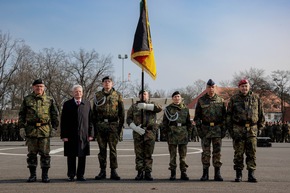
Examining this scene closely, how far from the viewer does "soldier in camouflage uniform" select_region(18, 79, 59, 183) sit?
27.3 ft

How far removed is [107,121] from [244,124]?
3.18 meters

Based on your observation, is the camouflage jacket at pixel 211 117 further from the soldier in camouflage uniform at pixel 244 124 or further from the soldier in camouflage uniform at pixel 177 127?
the soldier in camouflage uniform at pixel 177 127

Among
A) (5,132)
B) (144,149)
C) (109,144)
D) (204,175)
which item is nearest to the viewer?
(204,175)

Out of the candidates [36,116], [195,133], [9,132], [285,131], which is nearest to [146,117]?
[36,116]

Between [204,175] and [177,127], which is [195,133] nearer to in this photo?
[177,127]

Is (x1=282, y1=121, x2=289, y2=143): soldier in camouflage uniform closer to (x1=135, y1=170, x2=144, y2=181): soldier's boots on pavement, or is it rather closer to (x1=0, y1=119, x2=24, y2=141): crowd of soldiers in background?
(x1=0, y1=119, x2=24, y2=141): crowd of soldiers in background

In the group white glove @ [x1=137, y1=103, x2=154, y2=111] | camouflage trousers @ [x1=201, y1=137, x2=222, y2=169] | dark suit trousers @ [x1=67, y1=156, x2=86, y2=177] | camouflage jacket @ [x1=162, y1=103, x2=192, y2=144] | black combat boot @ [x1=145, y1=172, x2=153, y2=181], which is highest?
white glove @ [x1=137, y1=103, x2=154, y2=111]

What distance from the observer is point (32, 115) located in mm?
8414

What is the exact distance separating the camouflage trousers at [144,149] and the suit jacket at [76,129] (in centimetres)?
113

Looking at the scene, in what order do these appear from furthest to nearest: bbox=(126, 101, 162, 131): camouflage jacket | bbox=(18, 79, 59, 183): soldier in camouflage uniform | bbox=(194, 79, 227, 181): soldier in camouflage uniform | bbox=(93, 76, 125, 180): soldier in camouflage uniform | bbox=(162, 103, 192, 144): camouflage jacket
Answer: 1. bbox=(126, 101, 162, 131): camouflage jacket
2. bbox=(162, 103, 192, 144): camouflage jacket
3. bbox=(93, 76, 125, 180): soldier in camouflage uniform
4. bbox=(194, 79, 227, 181): soldier in camouflage uniform
5. bbox=(18, 79, 59, 183): soldier in camouflage uniform

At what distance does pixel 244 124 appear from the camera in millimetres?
8531

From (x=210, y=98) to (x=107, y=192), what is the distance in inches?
139

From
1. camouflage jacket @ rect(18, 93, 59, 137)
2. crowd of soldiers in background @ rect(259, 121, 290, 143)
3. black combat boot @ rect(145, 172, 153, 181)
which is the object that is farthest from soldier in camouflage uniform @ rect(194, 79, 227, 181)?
crowd of soldiers in background @ rect(259, 121, 290, 143)

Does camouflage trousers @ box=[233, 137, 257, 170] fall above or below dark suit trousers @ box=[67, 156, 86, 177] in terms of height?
above
